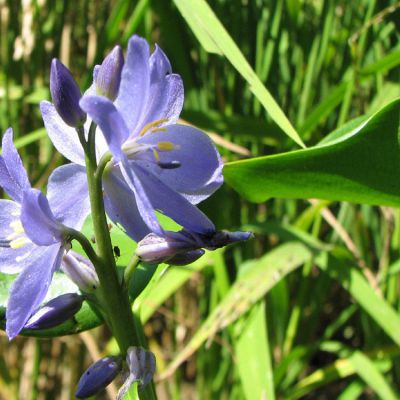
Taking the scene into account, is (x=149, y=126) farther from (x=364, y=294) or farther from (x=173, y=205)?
(x=364, y=294)

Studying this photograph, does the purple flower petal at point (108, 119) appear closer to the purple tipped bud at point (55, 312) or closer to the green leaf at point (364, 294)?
the purple tipped bud at point (55, 312)

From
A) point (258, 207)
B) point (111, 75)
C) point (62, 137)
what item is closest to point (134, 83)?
point (111, 75)

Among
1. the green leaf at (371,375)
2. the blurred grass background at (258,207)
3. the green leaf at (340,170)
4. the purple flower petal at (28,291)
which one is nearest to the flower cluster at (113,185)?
the purple flower petal at (28,291)

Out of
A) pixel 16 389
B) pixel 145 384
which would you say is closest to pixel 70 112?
pixel 145 384

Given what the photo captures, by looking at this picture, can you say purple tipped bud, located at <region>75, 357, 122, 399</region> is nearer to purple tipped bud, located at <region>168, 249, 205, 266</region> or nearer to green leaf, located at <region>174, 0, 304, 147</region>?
purple tipped bud, located at <region>168, 249, 205, 266</region>

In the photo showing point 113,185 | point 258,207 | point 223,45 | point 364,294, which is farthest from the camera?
point 258,207

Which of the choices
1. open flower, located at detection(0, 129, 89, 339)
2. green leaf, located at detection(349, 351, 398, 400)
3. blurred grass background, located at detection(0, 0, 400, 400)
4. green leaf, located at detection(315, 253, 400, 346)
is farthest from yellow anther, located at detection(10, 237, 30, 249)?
green leaf, located at detection(349, 351, 398, 400)

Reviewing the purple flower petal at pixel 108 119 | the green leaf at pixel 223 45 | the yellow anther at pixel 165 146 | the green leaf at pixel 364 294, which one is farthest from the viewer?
the green leaf at pixel 364 294
